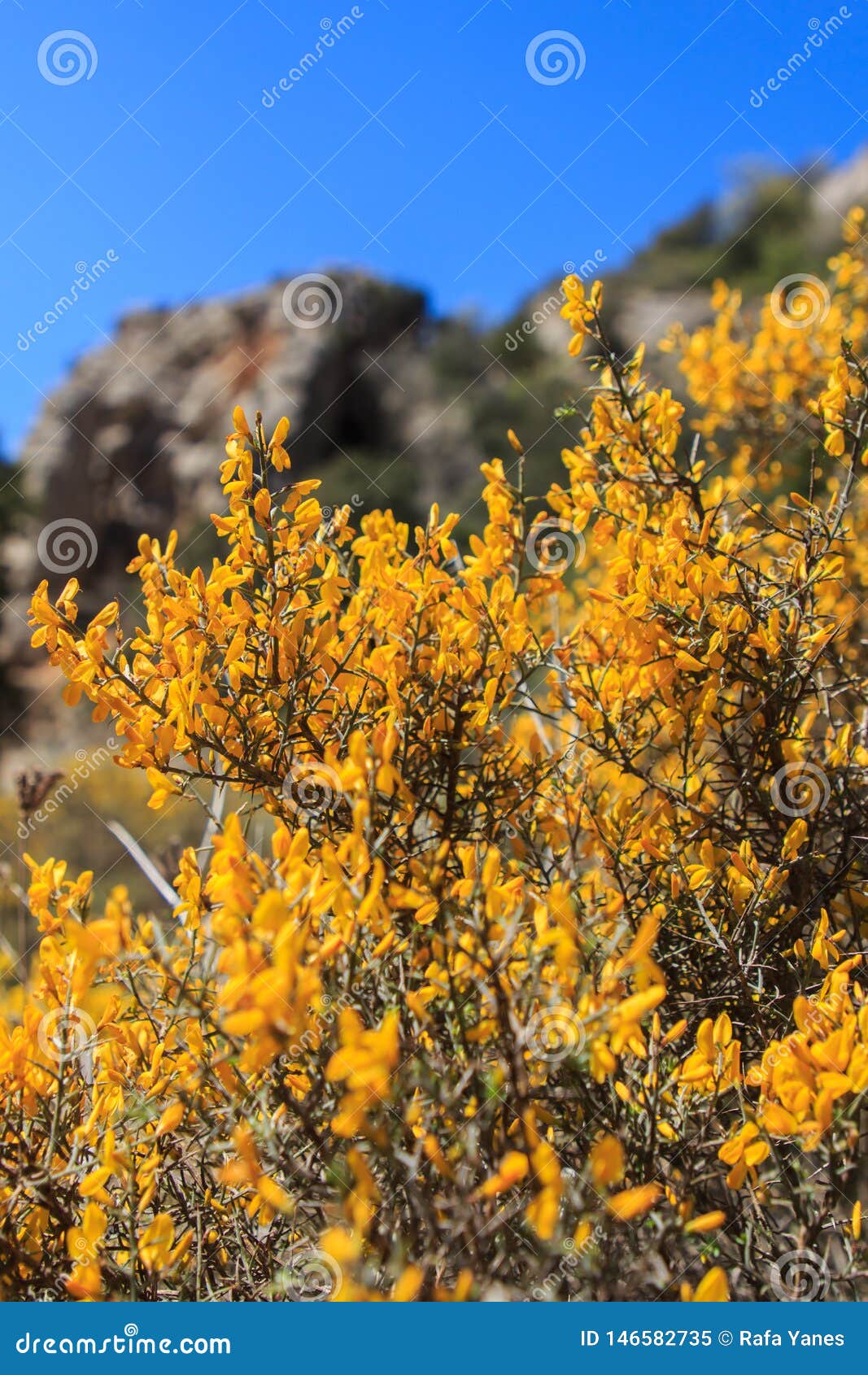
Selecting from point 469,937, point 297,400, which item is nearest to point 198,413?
point 297,400

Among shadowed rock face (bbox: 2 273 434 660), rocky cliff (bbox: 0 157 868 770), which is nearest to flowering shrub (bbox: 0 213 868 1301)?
rocky cliff (bbox: 0 157 868 770)

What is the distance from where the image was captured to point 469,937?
1084 mm

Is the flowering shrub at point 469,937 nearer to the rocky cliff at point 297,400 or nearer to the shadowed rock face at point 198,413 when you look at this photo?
the rocky cliff at point 297,400

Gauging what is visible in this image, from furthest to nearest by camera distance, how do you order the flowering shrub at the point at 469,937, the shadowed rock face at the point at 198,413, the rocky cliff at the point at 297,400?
the shadowed rock face at the point at 198,413 < the rocky cliff at the point at 297,400 < the flowering shrub at the point at 469,937

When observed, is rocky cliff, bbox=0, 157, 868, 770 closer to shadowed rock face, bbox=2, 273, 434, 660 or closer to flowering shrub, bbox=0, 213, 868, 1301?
shadowed rock face, bbox=2, 273, 434, 660

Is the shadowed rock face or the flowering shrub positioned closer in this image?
the flowering shrub

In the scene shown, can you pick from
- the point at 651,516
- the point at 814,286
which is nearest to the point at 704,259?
the point at 814,286

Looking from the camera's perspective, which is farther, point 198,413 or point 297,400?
point 198,413

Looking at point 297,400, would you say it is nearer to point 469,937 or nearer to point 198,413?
point 198,413

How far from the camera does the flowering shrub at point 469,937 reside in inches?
39.0

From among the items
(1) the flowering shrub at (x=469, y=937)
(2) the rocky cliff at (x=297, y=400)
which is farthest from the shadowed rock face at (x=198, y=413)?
(1) the flowering shrub at (x=469, y=937)

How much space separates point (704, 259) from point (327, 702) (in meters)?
36.8

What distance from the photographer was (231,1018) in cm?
80

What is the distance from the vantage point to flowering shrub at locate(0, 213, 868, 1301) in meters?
0.99
